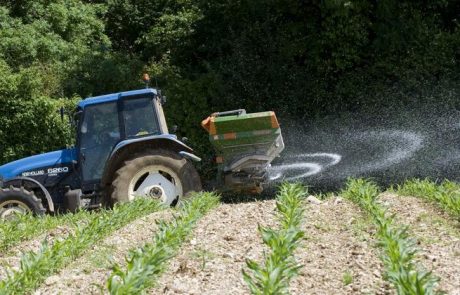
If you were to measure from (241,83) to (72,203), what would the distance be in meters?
7.21

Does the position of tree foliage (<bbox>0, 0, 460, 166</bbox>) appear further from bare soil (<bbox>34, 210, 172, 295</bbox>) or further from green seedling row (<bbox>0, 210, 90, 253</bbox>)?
bare soil (<bbox>34, 210, 172, 295</bbox>)

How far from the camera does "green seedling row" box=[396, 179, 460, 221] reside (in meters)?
7.16

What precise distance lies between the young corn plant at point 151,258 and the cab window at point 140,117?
1.93m

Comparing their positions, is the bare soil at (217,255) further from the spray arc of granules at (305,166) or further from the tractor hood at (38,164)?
the spray arc of granules at (305,166)

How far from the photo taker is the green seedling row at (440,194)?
716cm

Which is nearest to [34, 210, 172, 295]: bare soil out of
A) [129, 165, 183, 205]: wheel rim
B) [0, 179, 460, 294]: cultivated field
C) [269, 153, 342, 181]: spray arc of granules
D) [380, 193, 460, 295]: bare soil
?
[0, 179, 460, 294]: cultivated field

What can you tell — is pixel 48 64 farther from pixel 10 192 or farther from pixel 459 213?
pixel 459 213

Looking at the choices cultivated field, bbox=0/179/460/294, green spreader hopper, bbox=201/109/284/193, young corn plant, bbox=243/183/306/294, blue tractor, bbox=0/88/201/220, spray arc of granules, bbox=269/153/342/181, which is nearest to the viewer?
young corn plant, bbox=243/183/306/294

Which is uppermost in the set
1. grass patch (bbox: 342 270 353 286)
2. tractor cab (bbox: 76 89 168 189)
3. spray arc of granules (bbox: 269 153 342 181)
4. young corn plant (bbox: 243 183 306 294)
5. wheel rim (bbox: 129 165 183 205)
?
tractor cab (bbox: 76 89 168 189)

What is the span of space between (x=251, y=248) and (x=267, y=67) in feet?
34.0

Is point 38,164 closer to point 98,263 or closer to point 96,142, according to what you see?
point 96,142

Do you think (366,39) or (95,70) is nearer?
(366,39)

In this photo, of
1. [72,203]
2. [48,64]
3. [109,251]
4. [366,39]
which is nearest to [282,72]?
[366,39]

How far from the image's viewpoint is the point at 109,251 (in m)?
6.10
